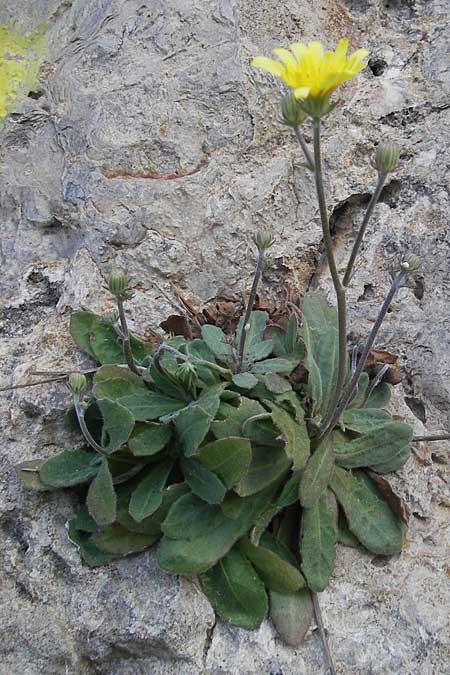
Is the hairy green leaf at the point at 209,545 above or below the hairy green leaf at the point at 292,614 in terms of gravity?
above

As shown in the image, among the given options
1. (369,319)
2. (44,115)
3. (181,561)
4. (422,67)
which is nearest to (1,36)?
(44,115)

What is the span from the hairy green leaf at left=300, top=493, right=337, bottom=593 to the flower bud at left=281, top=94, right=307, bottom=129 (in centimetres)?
125

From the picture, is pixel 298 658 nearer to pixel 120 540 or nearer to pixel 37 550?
pixel 120 540

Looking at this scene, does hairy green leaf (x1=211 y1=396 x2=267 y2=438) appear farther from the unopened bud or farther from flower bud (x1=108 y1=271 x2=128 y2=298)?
the unopened bud

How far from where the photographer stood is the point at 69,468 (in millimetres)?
2293

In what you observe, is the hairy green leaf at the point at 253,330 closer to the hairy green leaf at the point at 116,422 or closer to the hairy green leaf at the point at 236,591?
the hairy green leaf at the point at 116,422

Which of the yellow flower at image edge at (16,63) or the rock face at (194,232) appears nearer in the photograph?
the rock face at (194,232)

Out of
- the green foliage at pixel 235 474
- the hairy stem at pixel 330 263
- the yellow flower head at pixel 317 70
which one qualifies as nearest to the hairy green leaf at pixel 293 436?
the green foliage at pixel 235 474

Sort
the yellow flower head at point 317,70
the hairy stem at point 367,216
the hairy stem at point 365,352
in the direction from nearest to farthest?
the yellow flower head at point 317,70
the hairy stem at point 367,216
the hairy stem at point 365,352

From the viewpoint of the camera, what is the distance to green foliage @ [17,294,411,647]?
2131mm

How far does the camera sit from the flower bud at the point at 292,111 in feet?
5.45

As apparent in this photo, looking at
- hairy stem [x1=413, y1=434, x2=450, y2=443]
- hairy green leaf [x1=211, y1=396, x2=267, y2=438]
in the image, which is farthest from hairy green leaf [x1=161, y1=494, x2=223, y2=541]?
hairy stem [x1=413, y1=434, x2=450, y2=443]

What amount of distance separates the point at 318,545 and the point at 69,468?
870 millimetres

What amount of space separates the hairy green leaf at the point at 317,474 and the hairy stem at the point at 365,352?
70 mm
